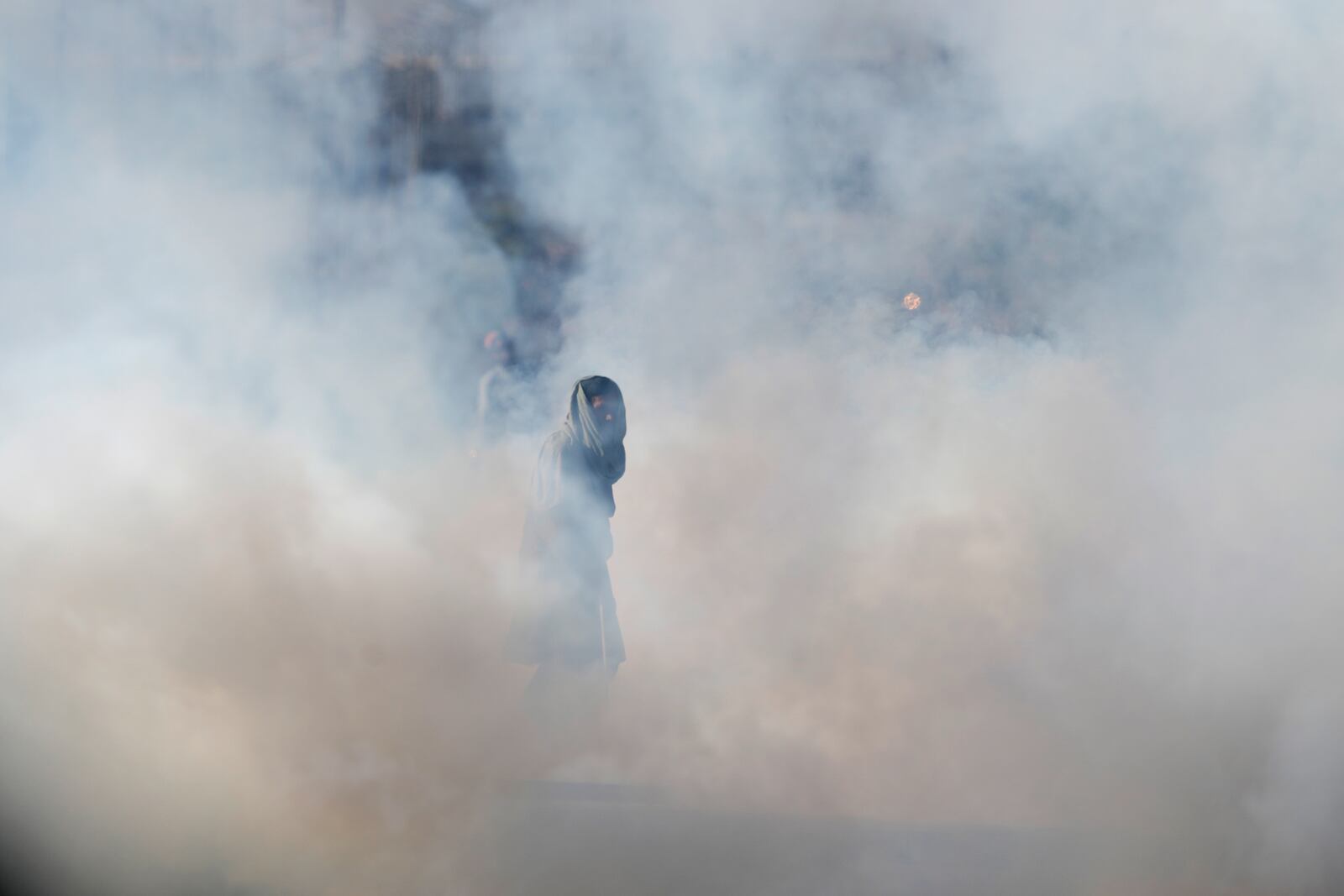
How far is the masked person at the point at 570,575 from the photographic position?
3801 millimetres

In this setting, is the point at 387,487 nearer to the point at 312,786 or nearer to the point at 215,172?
the point at 215,172

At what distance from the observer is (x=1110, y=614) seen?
13.4ft

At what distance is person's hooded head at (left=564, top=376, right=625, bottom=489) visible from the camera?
3.82 m

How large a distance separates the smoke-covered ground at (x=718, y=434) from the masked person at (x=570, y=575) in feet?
0.63

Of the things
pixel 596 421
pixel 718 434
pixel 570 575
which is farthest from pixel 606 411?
pixel 718 434

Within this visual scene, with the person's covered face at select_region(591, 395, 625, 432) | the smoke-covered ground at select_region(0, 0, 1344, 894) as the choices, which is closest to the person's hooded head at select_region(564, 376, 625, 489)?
the person's covered face at select_region(591, 395, 625, 432)

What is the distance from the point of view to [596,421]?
151 inches

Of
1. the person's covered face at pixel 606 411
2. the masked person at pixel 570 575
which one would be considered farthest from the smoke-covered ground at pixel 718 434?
the person's covered face at pixel 606 411

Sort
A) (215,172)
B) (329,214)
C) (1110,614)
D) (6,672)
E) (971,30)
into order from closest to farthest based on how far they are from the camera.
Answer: (6,672), (971,30), (1110,614), (215,172), (329,214)

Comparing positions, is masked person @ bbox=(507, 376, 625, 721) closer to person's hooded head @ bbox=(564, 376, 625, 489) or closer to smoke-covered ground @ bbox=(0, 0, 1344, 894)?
person's hooded head @ bbox=(564, 376, 625, 489)

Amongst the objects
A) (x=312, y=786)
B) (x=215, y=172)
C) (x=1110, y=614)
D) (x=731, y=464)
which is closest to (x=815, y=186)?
(x=731, y=464)

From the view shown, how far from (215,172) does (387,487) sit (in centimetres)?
136

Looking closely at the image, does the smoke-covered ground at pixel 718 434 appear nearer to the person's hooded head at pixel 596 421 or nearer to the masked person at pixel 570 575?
the masked person at pixel 570 575

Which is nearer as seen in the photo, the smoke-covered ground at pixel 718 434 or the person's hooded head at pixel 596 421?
the smoke-covered ground at pixel 718 434
